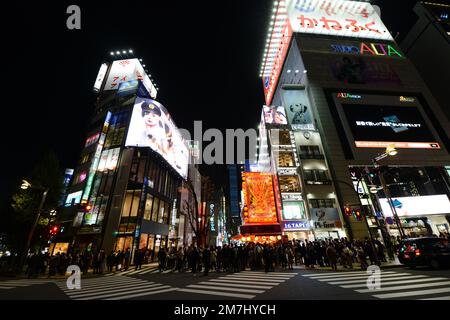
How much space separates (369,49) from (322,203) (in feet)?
122

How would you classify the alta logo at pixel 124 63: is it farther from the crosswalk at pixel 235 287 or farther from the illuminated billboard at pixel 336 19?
the crosswalk at pixel 235 287

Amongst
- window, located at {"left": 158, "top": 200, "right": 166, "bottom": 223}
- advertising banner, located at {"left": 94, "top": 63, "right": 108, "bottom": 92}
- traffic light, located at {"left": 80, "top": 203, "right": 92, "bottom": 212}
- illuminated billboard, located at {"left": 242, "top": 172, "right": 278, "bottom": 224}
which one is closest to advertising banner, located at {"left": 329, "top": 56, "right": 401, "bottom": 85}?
illuminated billboard, located at {"left": 242, "top": 172, "right": 278, "bottom": 224}

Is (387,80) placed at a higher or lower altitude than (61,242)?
higher

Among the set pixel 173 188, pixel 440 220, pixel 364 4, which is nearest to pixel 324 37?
pixel 364 4

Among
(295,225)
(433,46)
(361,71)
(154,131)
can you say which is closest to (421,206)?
(295,225)

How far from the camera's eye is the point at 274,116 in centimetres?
3341

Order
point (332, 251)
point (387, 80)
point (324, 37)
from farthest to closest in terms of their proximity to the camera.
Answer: point (324, 37) < point (387, 80) < point (332, 251)

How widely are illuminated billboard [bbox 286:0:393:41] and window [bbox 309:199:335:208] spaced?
37454 mm

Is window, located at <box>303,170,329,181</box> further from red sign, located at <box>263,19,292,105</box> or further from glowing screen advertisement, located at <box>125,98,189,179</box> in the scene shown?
red sign, located at <box>263,19,292,105</box>

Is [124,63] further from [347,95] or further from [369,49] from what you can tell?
[369,49]
